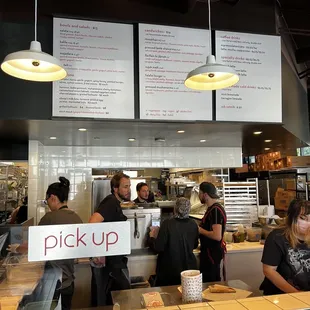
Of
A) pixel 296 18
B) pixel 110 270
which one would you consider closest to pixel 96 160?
pixel 110 270

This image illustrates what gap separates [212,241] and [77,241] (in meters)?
2.28

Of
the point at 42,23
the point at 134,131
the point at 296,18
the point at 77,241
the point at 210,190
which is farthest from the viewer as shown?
the point at 296,18

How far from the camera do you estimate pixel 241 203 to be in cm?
557

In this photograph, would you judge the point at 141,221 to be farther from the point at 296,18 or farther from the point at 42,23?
the point at 296,18

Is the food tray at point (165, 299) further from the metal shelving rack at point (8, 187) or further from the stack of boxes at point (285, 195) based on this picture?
the stack of boxes at point (285, 195)

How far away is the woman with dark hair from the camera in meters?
1.32

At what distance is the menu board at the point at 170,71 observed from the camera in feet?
9.52

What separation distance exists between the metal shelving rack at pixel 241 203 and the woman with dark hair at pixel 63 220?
3.62 meters

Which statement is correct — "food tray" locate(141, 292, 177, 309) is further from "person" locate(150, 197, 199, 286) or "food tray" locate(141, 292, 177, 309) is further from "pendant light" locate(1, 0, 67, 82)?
"pendant light" locate(1, 0, 67, 82)

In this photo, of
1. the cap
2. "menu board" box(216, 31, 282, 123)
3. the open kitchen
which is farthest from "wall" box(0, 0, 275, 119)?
the cap

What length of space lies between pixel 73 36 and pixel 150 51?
688mm

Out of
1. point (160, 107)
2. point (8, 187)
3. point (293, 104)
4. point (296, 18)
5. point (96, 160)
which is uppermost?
point (296, 18)

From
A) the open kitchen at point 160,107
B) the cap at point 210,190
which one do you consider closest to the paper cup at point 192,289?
the open kitchen at point 160,107

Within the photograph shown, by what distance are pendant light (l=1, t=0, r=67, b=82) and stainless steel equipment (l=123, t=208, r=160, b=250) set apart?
77.3 inches
